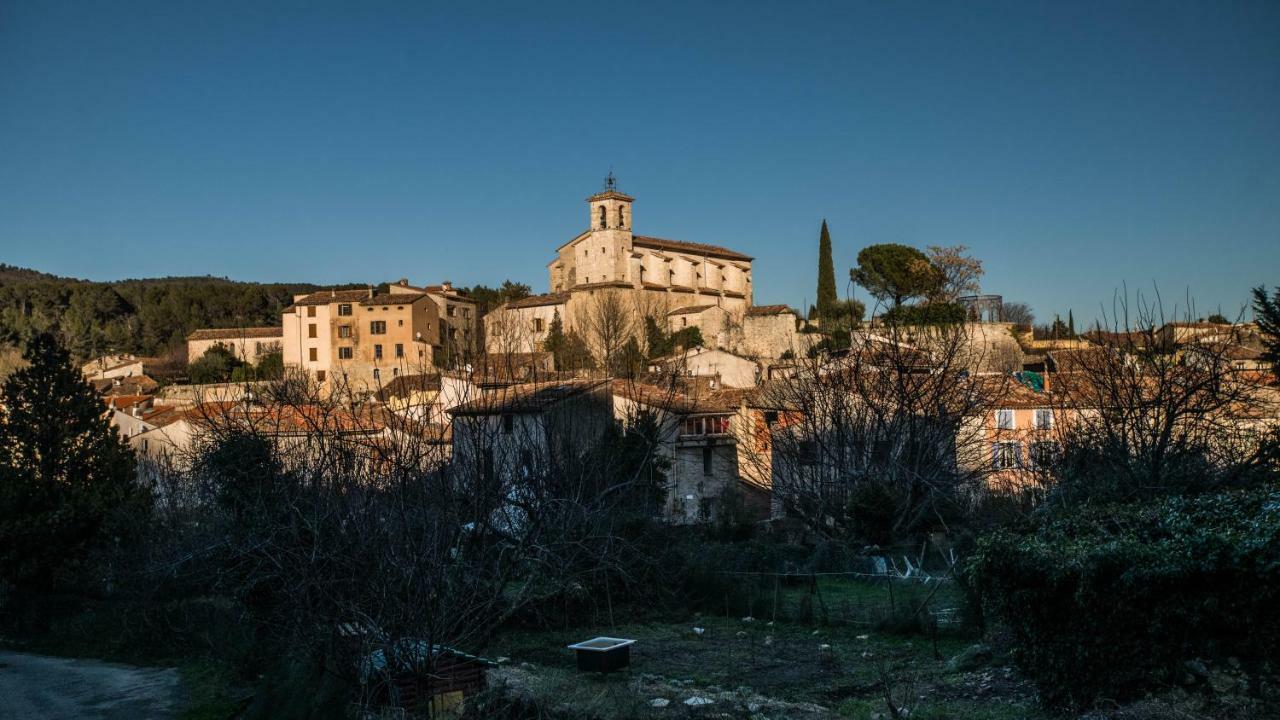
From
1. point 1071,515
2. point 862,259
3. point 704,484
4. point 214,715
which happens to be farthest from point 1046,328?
point 214,715

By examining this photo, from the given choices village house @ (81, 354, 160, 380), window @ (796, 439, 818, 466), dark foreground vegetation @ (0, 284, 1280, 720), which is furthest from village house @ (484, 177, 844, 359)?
dark foreground vegetation @ (0, 284, 1280, 720)

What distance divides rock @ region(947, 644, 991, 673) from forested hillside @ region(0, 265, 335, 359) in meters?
76.5

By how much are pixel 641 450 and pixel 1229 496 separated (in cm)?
1453

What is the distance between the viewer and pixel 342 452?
10.8 m

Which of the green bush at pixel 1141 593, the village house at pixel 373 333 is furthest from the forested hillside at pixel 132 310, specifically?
the green bush at pixel 1141 593

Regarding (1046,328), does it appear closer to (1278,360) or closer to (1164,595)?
(1278,360)

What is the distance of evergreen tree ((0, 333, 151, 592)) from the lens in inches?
659

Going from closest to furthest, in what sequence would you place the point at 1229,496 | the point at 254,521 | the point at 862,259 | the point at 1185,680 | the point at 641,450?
the point at 1185,680, the point at 1229,496, the point at 254,521, the point at 641,450, the point at 862,259

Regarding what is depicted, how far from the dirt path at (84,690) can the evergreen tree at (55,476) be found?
2.64 meters

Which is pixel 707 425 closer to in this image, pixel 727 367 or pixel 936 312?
pixel 727 367

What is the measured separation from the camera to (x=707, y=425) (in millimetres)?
31016

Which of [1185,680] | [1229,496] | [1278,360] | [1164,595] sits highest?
[1278,360]

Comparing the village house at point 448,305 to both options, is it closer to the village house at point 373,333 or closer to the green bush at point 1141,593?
the village house at point 373,333

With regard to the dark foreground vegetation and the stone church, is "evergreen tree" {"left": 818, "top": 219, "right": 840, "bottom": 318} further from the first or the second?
the dark foreground vegetation
